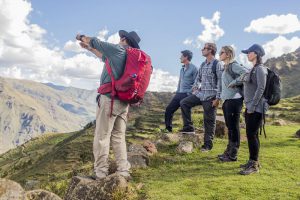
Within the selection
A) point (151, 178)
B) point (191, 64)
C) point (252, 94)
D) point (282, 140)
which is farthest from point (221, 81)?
point (282, 140)

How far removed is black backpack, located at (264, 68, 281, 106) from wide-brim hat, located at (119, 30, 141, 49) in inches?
169

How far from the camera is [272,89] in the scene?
11141mm

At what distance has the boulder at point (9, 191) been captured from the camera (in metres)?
7.57

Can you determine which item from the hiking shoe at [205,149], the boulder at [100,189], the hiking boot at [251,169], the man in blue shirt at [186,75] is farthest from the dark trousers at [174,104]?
the boulder at [100,189]

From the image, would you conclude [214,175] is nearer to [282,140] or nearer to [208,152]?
[208,152]

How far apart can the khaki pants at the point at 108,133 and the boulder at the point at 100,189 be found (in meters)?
0.48

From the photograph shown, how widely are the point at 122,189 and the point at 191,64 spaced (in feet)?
30.7

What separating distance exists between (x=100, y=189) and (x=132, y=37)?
14.0ft

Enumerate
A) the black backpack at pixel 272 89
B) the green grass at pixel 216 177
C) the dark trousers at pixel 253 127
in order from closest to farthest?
the green grass at pixel 216 177 < the black backpack at pixel 272 89 < the dark trousers at pixel 253 127

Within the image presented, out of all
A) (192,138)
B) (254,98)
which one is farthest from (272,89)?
(192,138)

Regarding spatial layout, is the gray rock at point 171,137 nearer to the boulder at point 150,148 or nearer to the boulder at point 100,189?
the boulder at point 150,148

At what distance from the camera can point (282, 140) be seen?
1942 centimetres

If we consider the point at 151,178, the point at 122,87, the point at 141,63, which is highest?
the point at 141,63

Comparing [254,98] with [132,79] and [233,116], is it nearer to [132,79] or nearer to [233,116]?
[233,116]
